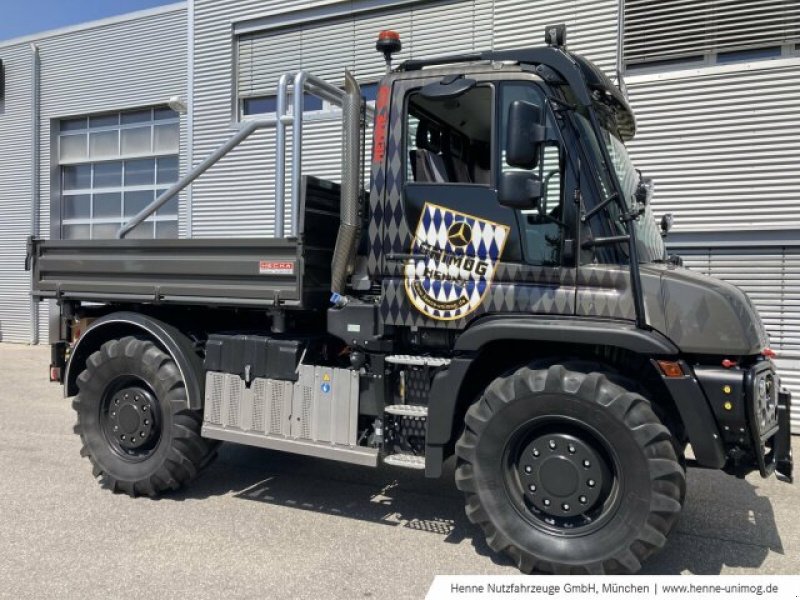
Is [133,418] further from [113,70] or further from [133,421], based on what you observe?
[113,70]

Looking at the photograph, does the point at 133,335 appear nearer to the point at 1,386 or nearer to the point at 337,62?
the point at 1,386

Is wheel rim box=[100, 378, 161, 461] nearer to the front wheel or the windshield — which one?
the front wheel

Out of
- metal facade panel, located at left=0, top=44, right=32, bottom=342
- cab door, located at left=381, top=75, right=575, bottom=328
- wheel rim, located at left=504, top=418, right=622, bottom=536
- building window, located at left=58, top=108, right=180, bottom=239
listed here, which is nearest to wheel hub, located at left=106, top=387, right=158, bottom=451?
cab door, located at left=381, top=75, right=575, bottom=328

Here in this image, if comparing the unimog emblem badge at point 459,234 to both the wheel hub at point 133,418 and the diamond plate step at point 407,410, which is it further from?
the wheel hub at point 133,418

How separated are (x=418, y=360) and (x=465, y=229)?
3.00 ft

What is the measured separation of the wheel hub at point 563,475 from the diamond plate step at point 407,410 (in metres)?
0.75

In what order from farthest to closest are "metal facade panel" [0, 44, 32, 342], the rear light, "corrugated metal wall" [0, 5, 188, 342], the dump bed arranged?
"metal facade panel" [0, 44, 32, 342], "corrugated metal wall" [0, 5, 188, 342], the dump bed, the rear light

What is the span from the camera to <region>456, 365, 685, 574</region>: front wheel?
11.8 feet

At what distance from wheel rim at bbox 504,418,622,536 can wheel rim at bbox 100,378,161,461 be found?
2.93m

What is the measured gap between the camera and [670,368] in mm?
3646

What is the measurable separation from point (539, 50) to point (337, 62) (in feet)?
25.5

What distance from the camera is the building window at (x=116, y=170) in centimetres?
1341

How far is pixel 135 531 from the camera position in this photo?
448 centimetres

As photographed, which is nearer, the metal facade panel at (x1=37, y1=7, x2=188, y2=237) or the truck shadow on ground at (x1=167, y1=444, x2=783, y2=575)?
the truck shadow on ground at (x1=167, y1=444, x2=783, y2=575)
